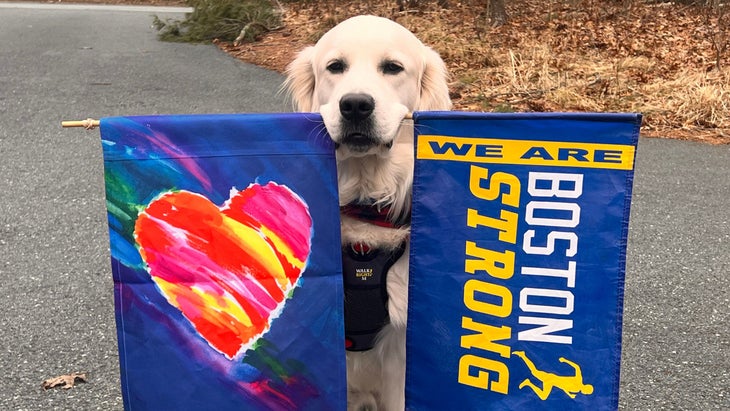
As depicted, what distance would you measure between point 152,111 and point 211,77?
1768 mm

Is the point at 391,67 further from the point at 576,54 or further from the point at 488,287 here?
the point at 576,54

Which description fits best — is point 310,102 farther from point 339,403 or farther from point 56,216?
point 56,216

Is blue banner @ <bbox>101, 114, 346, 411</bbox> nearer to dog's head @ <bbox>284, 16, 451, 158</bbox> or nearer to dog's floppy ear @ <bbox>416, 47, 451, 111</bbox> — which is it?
dog's head @ <bbox>284, 16, 451, 158</bbox>

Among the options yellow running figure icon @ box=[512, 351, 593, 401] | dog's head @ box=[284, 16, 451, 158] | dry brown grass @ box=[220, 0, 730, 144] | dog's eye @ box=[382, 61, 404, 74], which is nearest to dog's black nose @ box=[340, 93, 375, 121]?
dog's head @ box=[284, 16, 451, 158]

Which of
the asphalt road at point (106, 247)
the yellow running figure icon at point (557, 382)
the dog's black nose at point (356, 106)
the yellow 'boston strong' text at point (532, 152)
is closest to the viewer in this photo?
the yellow 'boston strong' text at point (532, 152)

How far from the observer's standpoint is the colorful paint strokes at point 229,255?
1743mm

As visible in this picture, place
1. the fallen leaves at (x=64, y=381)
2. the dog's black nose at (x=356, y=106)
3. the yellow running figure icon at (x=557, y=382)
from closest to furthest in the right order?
the yellow running figure icon at (x=557, y=382) → the dog's black nose at (x=356, y=106) → the fallen leaves at (x=64, y=381)

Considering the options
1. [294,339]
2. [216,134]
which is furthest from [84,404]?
[216,134]

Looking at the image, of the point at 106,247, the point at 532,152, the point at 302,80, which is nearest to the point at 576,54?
the point at 106,247

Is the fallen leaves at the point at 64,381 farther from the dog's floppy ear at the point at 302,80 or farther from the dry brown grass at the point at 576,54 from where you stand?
the dry brown grass at the point at 576,54

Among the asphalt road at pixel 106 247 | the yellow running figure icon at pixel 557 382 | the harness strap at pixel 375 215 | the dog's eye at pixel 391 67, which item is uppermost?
the dog's eye at pixel 391 67

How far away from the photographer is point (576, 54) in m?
9.19

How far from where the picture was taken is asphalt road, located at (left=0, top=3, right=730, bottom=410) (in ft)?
9.99

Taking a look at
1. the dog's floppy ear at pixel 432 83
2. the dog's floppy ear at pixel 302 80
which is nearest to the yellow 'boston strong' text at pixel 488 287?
the dog's floppy ear at pixel 432 83
